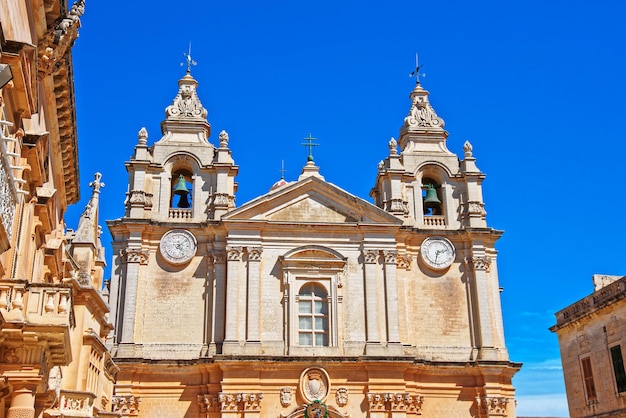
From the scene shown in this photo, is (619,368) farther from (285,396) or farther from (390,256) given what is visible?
(285,396)

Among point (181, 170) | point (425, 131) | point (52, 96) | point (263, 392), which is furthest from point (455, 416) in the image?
point (52, 96)

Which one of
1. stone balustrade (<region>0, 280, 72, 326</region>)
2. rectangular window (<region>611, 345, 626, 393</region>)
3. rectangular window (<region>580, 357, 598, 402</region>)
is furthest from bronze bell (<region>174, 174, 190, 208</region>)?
stone balustrade (<region>0, 280, 72, 326</region>)

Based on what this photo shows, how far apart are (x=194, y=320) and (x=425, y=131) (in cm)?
1304

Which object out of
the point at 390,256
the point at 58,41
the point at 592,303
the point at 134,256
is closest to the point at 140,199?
the point at 134,256

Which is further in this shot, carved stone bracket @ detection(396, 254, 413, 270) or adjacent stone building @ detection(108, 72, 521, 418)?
carved stone bracket @ detection(396, 254, 413, 270)

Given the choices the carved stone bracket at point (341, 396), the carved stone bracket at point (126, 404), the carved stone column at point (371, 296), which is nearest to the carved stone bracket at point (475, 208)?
the carved stone column at point (371, 296)

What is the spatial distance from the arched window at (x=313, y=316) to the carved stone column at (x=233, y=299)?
2.30 m

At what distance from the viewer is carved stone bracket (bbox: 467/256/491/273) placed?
94.0 feet

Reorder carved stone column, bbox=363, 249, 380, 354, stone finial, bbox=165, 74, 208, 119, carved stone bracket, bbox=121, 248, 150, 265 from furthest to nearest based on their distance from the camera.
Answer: stone finial, bbox=165, 74, 208, 119 → carved stone bracket, bbox=121, 248, 150, 265 → carved stone column, bbox=363, 249, 380, 354

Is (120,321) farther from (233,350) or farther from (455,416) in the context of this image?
(455,416)

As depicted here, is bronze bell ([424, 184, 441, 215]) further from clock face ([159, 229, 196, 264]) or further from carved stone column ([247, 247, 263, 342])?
clock face ([159, 229, 196, 264])

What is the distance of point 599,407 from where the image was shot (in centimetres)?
2475

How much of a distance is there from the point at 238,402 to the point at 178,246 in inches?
259

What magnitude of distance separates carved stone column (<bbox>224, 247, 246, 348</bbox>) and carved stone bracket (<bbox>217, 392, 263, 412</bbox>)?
6.21 feet
